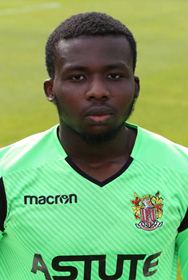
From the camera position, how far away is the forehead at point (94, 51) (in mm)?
2184

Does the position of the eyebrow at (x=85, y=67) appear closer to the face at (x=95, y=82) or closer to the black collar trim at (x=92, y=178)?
the face at (x=95, y=82)

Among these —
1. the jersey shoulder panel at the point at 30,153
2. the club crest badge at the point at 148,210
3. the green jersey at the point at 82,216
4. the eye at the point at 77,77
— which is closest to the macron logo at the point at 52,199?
the green jersey at the point at 82,216

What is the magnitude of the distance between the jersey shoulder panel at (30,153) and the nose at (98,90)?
33 centimetres

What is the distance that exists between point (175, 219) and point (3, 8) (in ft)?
56.5

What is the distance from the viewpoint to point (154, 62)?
40.8ft

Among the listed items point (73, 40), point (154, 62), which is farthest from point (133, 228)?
point (154, 62)

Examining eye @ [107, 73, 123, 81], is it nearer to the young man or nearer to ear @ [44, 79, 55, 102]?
the young man

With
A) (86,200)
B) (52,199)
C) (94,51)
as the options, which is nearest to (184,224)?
(86,200)

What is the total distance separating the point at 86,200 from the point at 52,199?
0.12m

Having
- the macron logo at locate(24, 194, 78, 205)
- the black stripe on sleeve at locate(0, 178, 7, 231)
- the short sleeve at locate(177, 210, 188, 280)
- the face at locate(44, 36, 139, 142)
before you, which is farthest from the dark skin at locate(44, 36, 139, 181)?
the short sleeve at locate(177, 210, 188, 280)

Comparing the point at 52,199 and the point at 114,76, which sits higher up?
Result: the point at 114,76

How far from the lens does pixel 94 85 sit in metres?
2.18

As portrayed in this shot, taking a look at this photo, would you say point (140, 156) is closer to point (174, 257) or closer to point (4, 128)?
point (174, 257)

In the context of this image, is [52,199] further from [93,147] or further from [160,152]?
[160,152]
